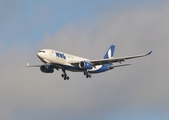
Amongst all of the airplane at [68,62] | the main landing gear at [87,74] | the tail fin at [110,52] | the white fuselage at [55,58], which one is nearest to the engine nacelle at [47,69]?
the airplane at [68,62]

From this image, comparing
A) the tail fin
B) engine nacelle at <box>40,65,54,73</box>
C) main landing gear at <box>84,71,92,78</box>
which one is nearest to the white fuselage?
engine nacelle at <box>40,65,54,73</box>

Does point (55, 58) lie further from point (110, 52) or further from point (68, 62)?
point (110, 52)

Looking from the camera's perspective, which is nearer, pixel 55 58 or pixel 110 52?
pixel 55 58

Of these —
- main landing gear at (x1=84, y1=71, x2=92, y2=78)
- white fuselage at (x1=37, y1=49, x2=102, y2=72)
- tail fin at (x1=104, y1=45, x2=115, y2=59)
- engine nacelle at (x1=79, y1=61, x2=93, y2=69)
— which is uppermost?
tail fin at (x1=104, y1=45, x2=115, y2=59)

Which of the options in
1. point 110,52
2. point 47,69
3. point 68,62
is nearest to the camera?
point 68,62

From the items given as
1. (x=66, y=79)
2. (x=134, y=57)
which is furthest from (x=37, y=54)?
(x=134, y=57)

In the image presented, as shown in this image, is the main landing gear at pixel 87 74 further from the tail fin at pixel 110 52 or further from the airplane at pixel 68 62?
the tail fin at pixel 110 52

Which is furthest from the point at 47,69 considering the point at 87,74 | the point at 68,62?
the point at 87,74

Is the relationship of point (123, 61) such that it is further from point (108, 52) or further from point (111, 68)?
point (108, 52)

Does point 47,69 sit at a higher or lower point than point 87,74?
higher

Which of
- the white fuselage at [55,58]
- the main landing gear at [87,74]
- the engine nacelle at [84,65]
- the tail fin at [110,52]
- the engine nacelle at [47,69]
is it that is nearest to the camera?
the white fuselage at [55,58]

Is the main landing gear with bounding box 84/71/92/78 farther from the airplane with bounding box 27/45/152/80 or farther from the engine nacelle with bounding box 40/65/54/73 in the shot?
the engine nacelle with bounding box 40/65/54/73

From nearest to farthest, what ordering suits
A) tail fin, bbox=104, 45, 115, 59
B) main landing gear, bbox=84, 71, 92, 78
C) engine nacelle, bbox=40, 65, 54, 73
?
1. engine nacelle, bbox=40, 65, 54, 73
2. main landing gear, bbox=84, 71, 92, 78
3. tail fin, bbox=104, 45, 115, 59

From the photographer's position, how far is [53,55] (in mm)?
96000
